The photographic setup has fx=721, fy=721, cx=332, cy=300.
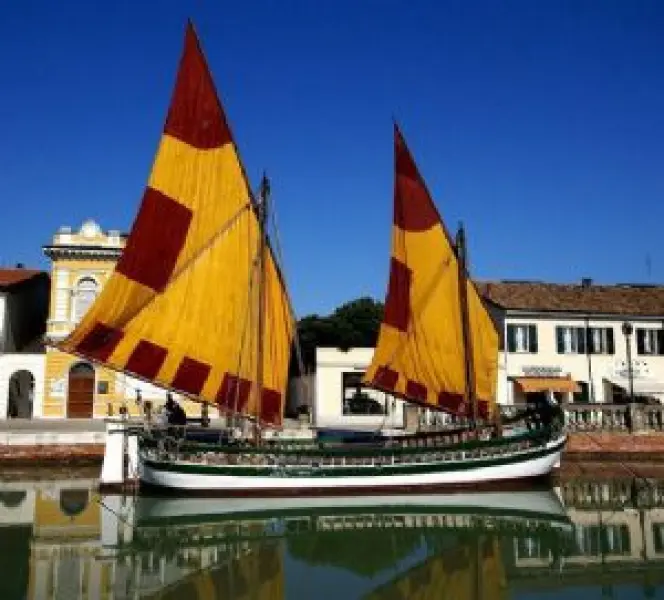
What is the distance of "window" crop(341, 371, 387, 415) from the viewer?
4172 centimetres

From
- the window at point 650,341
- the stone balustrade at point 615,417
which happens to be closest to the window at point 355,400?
the stone balustrade at point 615,417

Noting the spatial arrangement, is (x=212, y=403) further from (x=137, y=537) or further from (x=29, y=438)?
(x=29, y=438)

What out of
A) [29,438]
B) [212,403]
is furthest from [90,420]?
[212,403]

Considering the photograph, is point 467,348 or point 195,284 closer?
point 195,284

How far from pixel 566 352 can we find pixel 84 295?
26.3 metres

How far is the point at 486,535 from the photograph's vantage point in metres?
16.8

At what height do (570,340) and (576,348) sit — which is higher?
(570,340)

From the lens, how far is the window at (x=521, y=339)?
39094 millimetres

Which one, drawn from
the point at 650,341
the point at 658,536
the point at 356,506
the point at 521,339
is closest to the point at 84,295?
the point at 356,506

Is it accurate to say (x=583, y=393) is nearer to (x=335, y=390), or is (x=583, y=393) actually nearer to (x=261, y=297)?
(x=335, y=390)

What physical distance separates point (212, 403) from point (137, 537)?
6.40 metres

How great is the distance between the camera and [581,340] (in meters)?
39.6

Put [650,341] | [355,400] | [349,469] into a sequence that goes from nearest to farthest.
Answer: [349,469] → [650,341] → [355,400]

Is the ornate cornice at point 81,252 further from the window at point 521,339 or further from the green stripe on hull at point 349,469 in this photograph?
the window at point 521,339
